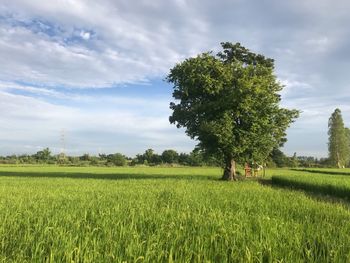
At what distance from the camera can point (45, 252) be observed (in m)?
6.38

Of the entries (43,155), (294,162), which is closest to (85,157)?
(43,155)

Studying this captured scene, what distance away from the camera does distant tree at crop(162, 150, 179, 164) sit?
14488 centimetres

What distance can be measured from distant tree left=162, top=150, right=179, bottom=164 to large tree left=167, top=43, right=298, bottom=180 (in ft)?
346

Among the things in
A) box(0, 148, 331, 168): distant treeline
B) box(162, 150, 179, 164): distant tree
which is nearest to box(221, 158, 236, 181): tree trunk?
box(0, 148, 331, 168): distant treeline

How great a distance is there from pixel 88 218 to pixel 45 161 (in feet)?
451

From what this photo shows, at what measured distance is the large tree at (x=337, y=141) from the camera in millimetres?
117000

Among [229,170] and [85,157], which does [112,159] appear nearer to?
[85,157]

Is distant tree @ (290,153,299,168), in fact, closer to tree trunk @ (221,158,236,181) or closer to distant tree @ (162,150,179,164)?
distant tree @ (162,150,179,164)

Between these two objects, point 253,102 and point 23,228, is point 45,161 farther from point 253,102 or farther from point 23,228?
point 23,228

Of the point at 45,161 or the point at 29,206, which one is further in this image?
the point at 45,161

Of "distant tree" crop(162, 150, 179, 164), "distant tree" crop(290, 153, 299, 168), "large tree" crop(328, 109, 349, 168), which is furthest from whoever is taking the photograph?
"distant tree" crop(162, 150, 179, 164)

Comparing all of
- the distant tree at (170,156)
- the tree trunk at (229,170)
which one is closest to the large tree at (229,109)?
the tree trunk at (229,170)

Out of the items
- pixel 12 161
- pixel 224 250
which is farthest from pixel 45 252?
pixel 12 161

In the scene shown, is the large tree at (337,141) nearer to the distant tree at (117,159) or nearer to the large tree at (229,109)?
the distant tree at (117,159)
